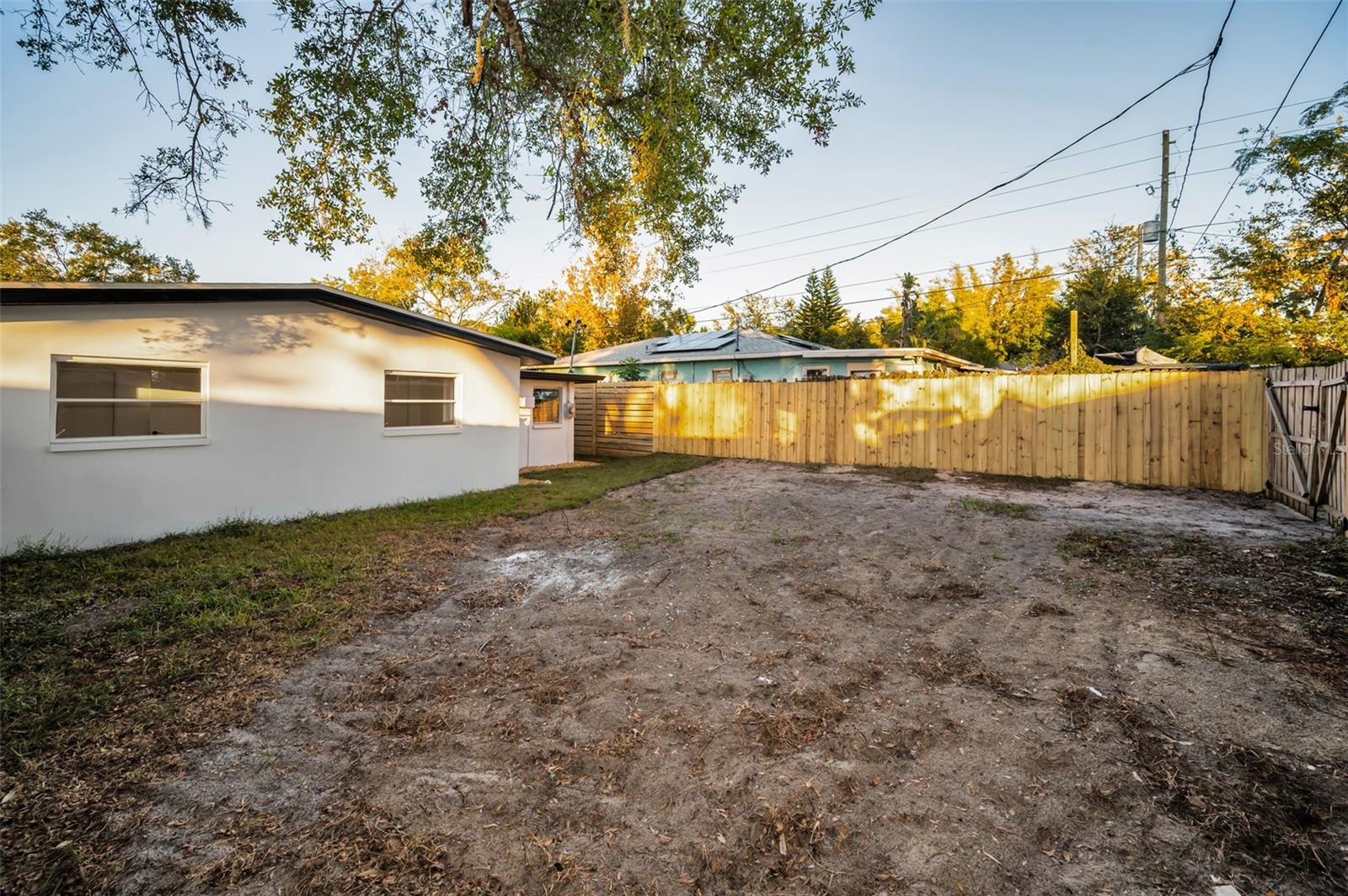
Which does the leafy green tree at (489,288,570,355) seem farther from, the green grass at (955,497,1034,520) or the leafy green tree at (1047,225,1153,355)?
the leafy green tree at (1047,225,1153,355)

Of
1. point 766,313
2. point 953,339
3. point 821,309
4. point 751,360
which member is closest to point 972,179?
point 751,360

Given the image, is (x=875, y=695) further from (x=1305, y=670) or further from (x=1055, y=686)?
(x=1305, y=670)

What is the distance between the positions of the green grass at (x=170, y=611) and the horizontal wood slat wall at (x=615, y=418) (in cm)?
858

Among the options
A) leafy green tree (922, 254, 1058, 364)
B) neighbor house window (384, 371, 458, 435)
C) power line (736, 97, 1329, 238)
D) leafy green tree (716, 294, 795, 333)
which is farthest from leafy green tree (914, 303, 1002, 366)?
neighbor house window (384, 371, 458, 435)

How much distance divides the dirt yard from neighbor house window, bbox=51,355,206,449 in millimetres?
4015

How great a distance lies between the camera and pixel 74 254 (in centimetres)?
2238

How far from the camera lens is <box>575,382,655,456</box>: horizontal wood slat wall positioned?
15.2m

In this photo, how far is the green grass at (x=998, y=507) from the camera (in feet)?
24.0

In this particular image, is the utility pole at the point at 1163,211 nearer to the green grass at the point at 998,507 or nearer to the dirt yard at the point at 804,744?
the green grass at the point at 998,507

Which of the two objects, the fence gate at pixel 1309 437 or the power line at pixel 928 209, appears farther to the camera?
the power line at pixel 928 209

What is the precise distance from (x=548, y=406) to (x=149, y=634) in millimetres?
9947

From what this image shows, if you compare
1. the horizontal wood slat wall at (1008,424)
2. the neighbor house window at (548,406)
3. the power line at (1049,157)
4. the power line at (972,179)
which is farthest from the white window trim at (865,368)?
the neighbor house window at (548,406)

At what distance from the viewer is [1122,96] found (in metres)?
8.08

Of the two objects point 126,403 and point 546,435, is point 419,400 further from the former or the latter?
point 546,435
